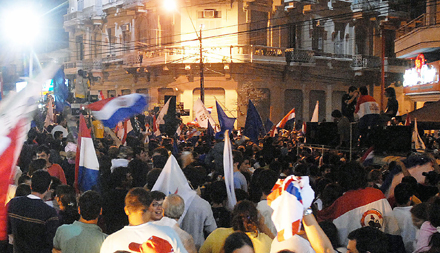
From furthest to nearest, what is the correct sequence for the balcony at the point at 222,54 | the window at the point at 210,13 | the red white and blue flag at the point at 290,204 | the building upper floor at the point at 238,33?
1. the window at the point at 210,13
2. the building upper floor at the point at 238,33
3. the balcony at the point at 222,54
4. the red white and blue flag at the point at 290,204

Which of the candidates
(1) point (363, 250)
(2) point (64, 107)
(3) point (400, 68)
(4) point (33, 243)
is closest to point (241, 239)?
(1) point (363, 250)

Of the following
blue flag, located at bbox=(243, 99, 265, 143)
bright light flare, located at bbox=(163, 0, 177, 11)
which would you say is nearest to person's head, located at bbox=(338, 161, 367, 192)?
blue flag, located at bbox=(243, 99, 265, 143)

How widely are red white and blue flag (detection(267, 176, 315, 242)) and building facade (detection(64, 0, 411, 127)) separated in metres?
24.1

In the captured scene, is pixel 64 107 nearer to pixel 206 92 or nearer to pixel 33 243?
pixel 33 243

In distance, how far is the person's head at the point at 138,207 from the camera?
406 centimetres

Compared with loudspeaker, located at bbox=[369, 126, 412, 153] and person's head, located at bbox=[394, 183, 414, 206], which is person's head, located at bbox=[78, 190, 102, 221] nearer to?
person's head, located at bbox=[394, 183, 414, 206]

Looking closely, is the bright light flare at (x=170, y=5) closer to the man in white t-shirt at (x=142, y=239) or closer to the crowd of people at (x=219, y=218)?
the crowd of people at (x=219, y=218)

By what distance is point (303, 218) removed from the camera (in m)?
3.53

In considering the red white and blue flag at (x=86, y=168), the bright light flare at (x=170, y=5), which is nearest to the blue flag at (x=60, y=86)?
the red white and blue flag at (x=86, y=168)

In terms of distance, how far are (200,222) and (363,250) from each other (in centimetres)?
220

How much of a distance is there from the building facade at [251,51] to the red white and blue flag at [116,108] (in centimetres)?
1872

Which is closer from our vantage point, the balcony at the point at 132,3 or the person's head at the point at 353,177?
the person's head at the point at 353,177

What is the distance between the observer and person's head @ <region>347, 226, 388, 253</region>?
3689mm

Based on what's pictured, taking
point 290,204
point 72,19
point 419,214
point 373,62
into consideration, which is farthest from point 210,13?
point 290,204
